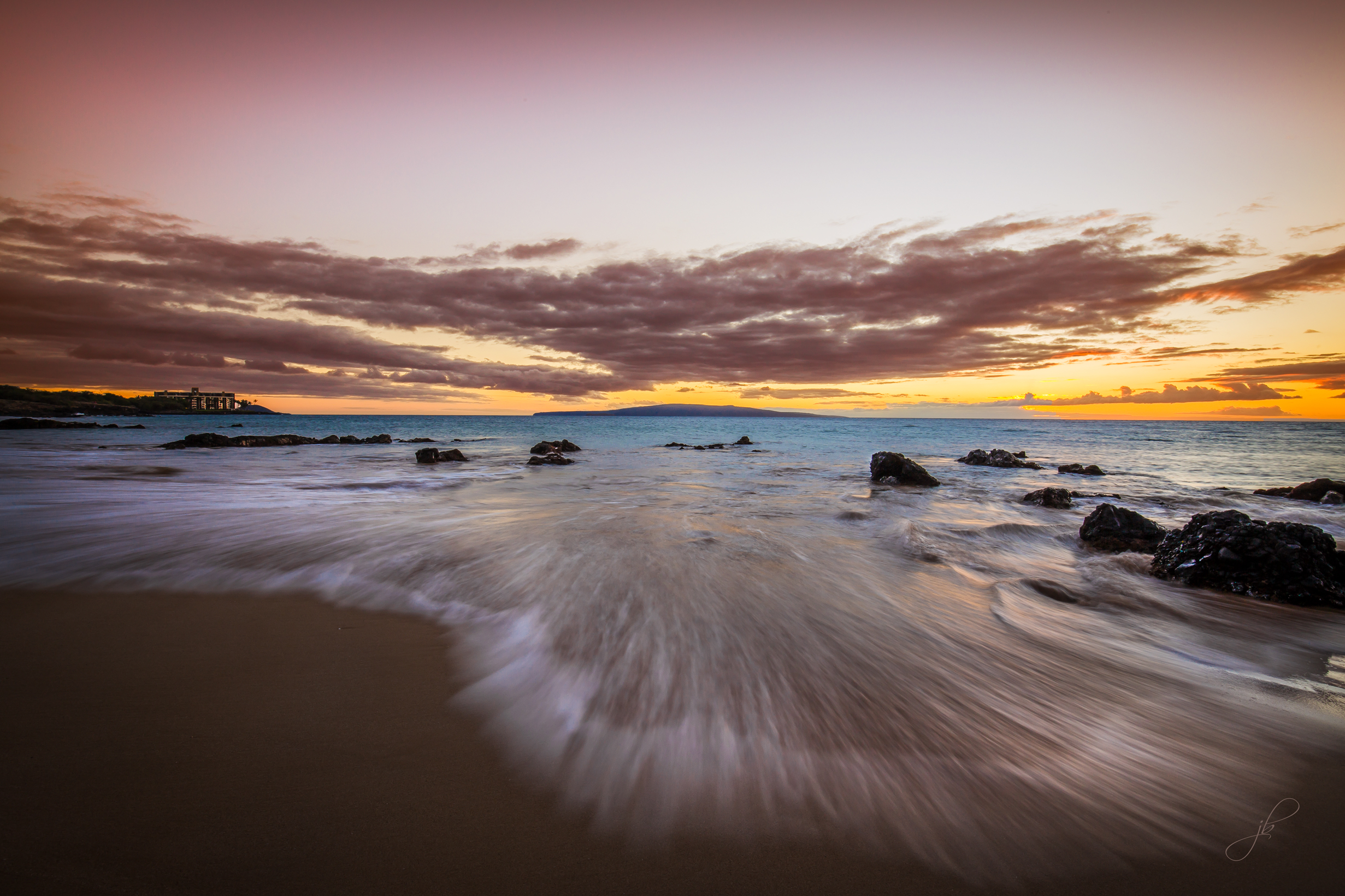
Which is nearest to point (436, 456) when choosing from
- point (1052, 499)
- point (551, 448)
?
point (551, 448)

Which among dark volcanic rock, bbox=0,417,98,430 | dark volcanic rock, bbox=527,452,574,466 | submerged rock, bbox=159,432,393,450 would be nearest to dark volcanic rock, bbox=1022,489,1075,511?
dark volcanic rock, bbox=527,452,574,466

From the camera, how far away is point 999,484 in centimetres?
1382

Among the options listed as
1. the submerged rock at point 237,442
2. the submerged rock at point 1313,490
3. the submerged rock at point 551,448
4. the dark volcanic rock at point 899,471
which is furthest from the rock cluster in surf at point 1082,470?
the submerged rock at point 237,442

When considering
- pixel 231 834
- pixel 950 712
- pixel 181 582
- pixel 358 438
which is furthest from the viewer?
pixel 358 438

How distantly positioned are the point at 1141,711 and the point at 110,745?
4.93m

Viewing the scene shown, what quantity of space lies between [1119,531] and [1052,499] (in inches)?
148

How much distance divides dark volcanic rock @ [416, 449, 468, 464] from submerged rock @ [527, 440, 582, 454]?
3002mm

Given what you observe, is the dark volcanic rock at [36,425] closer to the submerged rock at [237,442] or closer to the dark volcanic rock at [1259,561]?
the submerged rock at [237,442]

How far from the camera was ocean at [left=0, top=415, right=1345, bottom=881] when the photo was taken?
76.9 inches

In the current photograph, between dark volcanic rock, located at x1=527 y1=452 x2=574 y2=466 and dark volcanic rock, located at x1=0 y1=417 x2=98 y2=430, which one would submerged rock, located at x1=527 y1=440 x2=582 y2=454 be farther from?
dark volcanic rock, located at x1=0 y1=417 x2=98 y2=430

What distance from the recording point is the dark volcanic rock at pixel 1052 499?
396 inches

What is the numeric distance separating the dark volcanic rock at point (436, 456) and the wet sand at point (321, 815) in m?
17.2

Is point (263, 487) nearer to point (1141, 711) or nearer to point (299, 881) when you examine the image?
point (299, 881)

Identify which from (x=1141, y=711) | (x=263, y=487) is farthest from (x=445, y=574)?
(x=263, y=487)
